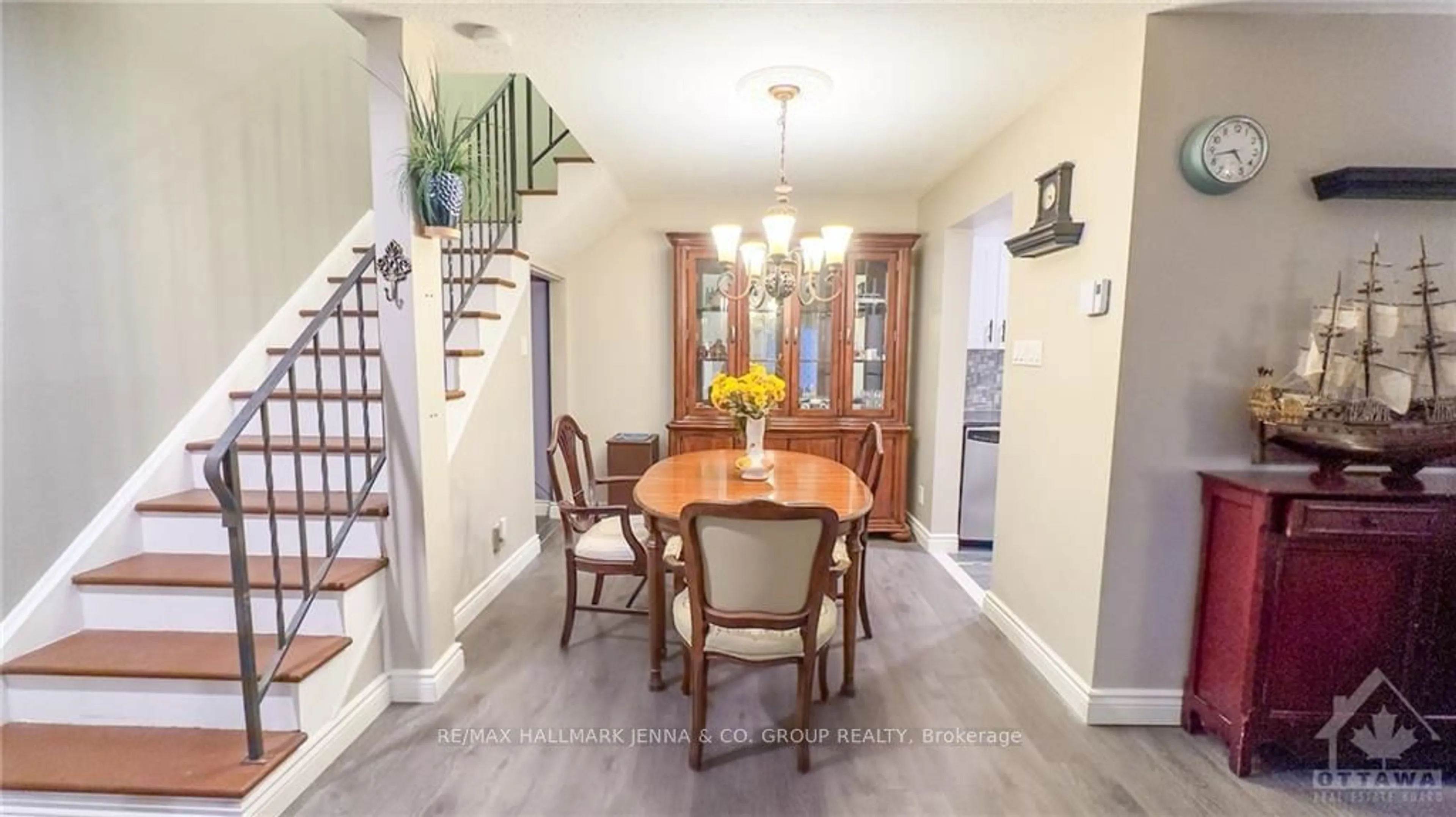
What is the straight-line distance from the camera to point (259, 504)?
230cm

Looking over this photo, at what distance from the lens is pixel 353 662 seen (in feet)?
6.66

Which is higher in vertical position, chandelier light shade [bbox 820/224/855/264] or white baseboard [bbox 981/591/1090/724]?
chandelier light shade [bbox 820/224/855/264]

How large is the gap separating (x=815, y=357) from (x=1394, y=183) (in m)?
2.72

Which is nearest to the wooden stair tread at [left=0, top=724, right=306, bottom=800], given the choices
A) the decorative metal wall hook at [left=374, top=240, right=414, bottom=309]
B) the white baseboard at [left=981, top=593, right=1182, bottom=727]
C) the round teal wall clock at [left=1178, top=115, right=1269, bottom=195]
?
the decorative metal wall hook at [left=374, top=240, right=414, bottom=309]

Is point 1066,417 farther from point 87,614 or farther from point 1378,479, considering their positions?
point 87,614

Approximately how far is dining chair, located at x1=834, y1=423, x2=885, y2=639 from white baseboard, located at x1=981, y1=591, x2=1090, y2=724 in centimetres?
60

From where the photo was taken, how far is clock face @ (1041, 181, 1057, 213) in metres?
2.35

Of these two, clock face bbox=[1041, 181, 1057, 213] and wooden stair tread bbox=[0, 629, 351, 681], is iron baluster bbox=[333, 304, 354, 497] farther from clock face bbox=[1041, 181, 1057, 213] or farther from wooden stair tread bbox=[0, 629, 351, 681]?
clock face bbox=[1041, 181, 1057, 213]

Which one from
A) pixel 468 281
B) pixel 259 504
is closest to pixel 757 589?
pixel 259 504

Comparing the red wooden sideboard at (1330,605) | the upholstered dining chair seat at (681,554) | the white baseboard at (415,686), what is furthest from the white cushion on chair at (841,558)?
the white baseboard at (415,686)

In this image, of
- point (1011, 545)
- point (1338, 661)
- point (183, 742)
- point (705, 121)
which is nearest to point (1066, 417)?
point (1011, 545)

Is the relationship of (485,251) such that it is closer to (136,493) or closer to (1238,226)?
(136,493)

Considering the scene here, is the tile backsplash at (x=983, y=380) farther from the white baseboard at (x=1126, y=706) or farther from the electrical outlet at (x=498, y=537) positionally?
the electrical outlet at (x=498, y=537)

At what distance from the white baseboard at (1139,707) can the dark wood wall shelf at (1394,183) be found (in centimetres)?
171
